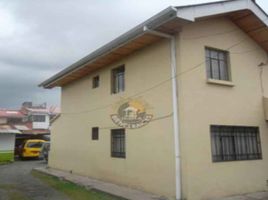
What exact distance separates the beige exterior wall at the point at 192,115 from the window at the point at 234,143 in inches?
8.2

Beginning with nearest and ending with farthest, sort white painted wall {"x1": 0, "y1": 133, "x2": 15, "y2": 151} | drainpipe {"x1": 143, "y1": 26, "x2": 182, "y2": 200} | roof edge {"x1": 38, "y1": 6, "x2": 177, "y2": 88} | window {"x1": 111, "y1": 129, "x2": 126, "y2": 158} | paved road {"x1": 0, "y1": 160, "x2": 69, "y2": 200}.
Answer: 1. roof edge {"x1": 38, "y1": 6, "x2": 177, "y2": 88}
2. drainpipe {"x1": 143, "y1": 26, "x2": 182, "y2": 200}
3. paved road {"x1": 0, "y1": 160, "x2": 69, "y2": 200}
4. window {"x1": 111, "y1": 129, "x2": 126, "y2": 158}
5. white painted wall {"x1": 0, "y1": 133, "x2": 15, "y2": 151}

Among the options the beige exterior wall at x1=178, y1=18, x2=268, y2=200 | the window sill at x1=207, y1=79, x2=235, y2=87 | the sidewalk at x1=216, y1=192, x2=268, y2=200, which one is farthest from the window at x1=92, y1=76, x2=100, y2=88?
the sidewalk at x1=216, y1=192, x2=268, y2=200

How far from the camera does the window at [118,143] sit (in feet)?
38.4

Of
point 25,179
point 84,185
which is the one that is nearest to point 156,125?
point 84,185

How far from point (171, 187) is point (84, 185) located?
12.9ft

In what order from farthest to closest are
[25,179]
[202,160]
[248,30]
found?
[25,179] < [248,30] < [202,160]

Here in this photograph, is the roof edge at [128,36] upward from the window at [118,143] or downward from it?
upward

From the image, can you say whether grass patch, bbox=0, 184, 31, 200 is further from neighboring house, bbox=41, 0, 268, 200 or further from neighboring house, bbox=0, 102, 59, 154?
neighboring house, bbox=0, 102, 59, 154

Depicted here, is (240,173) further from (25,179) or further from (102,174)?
(25,179)

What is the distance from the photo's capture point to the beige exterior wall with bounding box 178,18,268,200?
29.2 feet

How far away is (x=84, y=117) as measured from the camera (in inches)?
572

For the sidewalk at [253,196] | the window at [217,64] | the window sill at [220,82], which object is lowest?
the sidewalk at [253,196]

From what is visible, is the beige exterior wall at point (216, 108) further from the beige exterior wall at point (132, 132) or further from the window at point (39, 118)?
the window at point (39, 118)

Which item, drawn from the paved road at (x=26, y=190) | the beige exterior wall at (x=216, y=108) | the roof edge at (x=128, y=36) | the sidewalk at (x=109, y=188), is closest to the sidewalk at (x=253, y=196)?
the beige exterior wall at (x=216, y=108)
